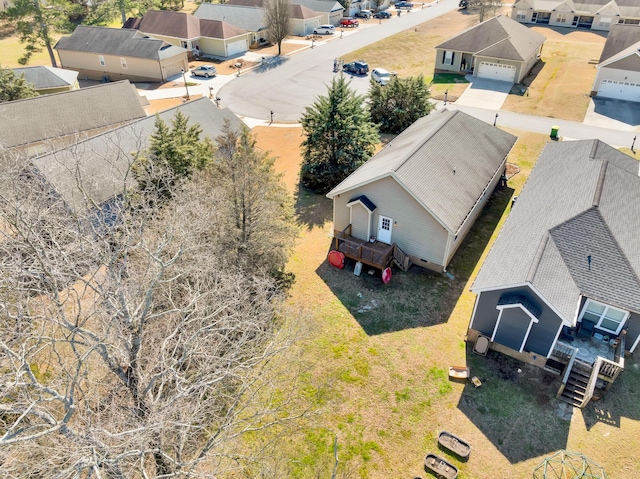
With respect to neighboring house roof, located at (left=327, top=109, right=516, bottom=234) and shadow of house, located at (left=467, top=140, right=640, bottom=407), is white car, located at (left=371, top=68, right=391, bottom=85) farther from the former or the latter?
shadow of house, located at (left=467, top=140, right=640, bottom=407)

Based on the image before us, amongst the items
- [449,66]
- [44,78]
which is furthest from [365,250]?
[44,78]

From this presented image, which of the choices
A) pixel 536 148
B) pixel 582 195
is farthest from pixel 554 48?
pixel 582 195

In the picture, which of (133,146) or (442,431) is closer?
(442,431)

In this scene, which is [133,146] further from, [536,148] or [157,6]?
[157,6]

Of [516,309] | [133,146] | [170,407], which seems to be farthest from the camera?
[133,146]

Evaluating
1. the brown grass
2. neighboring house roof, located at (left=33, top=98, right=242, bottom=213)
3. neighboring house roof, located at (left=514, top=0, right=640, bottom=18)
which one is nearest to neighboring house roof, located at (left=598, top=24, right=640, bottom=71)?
the brown grass

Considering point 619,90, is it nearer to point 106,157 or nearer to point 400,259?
point 400,259

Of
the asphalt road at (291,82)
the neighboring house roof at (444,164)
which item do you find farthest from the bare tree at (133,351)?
the asphalt road at (291,82)
